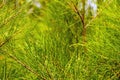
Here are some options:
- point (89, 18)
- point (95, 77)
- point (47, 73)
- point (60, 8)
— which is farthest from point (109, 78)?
point (60, 8)

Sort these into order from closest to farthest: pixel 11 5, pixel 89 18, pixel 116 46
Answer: pixel 116 46, pixel 11 5, pixel 89 18

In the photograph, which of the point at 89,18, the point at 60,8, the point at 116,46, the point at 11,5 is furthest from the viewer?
the point at 60,8

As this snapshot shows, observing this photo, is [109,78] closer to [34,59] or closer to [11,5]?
[34,59]

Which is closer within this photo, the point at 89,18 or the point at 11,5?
the point at 11,5

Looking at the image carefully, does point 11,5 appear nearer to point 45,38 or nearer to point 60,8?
point 45,38

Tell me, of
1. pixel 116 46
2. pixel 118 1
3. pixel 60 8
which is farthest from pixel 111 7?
pixel 60 8

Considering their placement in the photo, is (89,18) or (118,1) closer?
(118,1)

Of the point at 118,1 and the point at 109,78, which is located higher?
the point at 118,1

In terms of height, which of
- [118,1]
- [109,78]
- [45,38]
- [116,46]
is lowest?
[109,78]

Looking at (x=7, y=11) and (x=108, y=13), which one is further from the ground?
(x=7, y=11)
